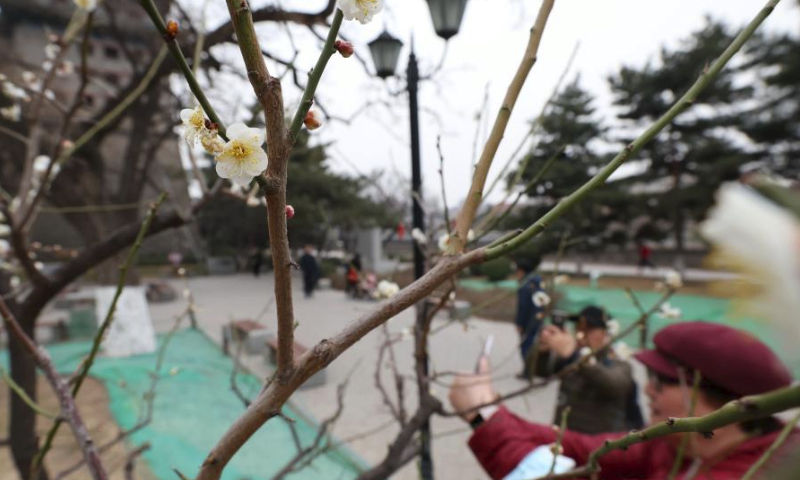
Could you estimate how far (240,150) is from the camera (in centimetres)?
40

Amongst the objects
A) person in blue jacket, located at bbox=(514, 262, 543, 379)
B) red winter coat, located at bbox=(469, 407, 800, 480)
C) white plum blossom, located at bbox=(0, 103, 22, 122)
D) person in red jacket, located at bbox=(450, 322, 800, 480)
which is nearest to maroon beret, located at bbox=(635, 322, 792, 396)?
person in red jacket, located at bbox=(450, 322, 800, 480)

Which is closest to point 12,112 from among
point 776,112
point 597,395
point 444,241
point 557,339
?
point 444,241

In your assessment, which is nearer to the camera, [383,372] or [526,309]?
[526,309]

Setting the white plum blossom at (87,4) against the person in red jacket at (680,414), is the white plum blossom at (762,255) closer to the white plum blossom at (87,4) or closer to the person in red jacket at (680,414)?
the person in red jacket at (680,414)

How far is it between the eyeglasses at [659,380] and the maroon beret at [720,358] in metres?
0.02

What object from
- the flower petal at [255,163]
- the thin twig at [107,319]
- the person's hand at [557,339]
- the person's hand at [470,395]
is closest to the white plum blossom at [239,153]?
the flower petal at [255,163]

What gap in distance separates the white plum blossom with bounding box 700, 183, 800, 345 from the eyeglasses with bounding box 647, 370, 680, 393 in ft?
4.64

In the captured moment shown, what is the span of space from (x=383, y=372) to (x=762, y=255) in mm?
6352

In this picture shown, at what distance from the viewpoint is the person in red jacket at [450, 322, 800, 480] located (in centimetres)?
101

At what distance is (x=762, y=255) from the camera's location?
177 mm

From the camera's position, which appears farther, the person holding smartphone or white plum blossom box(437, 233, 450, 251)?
the person holding smartphone

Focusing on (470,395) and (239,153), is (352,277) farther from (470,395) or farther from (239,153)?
(239,153)

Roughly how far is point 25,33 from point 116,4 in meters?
7.85

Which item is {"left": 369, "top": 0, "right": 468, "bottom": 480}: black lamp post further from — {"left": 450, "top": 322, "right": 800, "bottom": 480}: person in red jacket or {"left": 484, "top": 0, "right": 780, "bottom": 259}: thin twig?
{"left": 484, "top": 0, "right": 780, "bottom": 259}: thin twig
